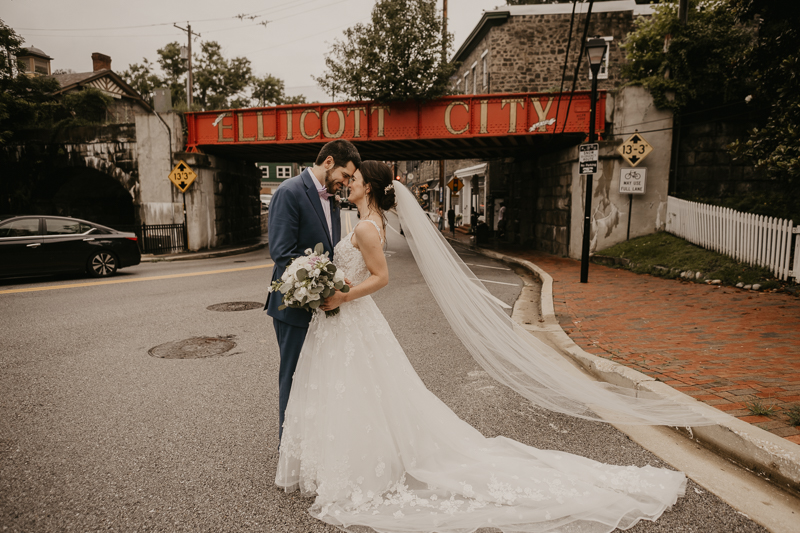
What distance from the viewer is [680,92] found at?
1356 centimetres

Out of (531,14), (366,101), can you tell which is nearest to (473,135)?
(366,101)

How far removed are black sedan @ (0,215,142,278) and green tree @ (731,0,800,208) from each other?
13.9 m

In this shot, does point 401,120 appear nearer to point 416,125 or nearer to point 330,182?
point 416,125

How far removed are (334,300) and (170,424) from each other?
2.05 metres

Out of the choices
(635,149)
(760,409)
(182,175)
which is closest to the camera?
(760,409)

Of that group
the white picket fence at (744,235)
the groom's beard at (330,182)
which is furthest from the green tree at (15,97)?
the white picket fence at (744,235)

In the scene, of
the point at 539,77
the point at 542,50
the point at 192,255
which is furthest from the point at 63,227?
the point at 542,50

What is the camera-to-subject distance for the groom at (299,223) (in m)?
2.96

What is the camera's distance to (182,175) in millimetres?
18281

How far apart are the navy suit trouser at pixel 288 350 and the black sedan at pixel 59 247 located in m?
10.8

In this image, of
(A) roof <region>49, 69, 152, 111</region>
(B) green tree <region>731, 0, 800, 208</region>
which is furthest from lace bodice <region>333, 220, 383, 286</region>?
(A) roof <region>49, 69, 152, 111</region>

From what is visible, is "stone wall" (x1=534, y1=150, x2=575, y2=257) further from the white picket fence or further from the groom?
the groom

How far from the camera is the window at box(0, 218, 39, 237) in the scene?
10734 mm

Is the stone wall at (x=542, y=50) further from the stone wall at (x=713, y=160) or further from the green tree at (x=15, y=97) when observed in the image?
the green tree at (x=15, y=97)
